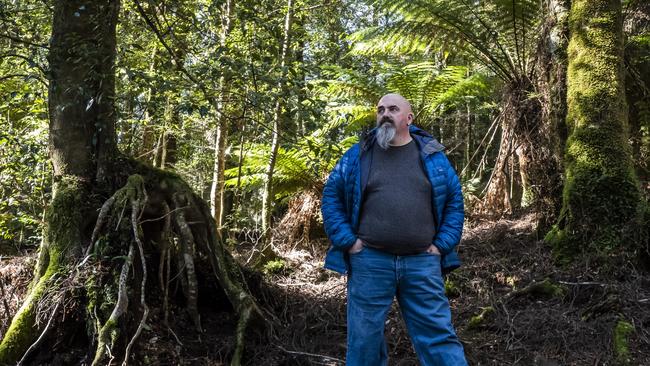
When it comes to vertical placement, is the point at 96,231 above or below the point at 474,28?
below

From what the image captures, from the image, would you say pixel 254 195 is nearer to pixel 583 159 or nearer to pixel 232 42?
pixel 232 42

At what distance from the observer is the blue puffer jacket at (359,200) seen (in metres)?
3.16

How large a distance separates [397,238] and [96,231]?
7.51 feet

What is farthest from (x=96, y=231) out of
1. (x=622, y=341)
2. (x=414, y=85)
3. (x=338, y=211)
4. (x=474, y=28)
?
(x=414, y=85)

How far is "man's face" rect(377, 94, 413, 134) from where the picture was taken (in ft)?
10.6

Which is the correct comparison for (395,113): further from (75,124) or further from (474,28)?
(474,28)

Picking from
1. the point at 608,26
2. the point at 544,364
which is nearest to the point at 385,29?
the point at 608,26

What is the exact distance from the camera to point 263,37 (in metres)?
5.23

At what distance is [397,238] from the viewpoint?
3.06 meters

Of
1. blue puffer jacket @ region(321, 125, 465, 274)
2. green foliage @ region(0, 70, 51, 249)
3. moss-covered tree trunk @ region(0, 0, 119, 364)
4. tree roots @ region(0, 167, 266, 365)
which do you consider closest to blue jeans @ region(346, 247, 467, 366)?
blue puffer jacket @ region(321, 125, 465, 274)

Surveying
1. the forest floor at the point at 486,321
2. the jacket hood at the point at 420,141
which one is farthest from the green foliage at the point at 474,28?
the jacket hood at the point at 420,141

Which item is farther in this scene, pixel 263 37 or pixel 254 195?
pixel 254 195

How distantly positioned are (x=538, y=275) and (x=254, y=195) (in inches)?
342

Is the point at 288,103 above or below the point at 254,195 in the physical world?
above
